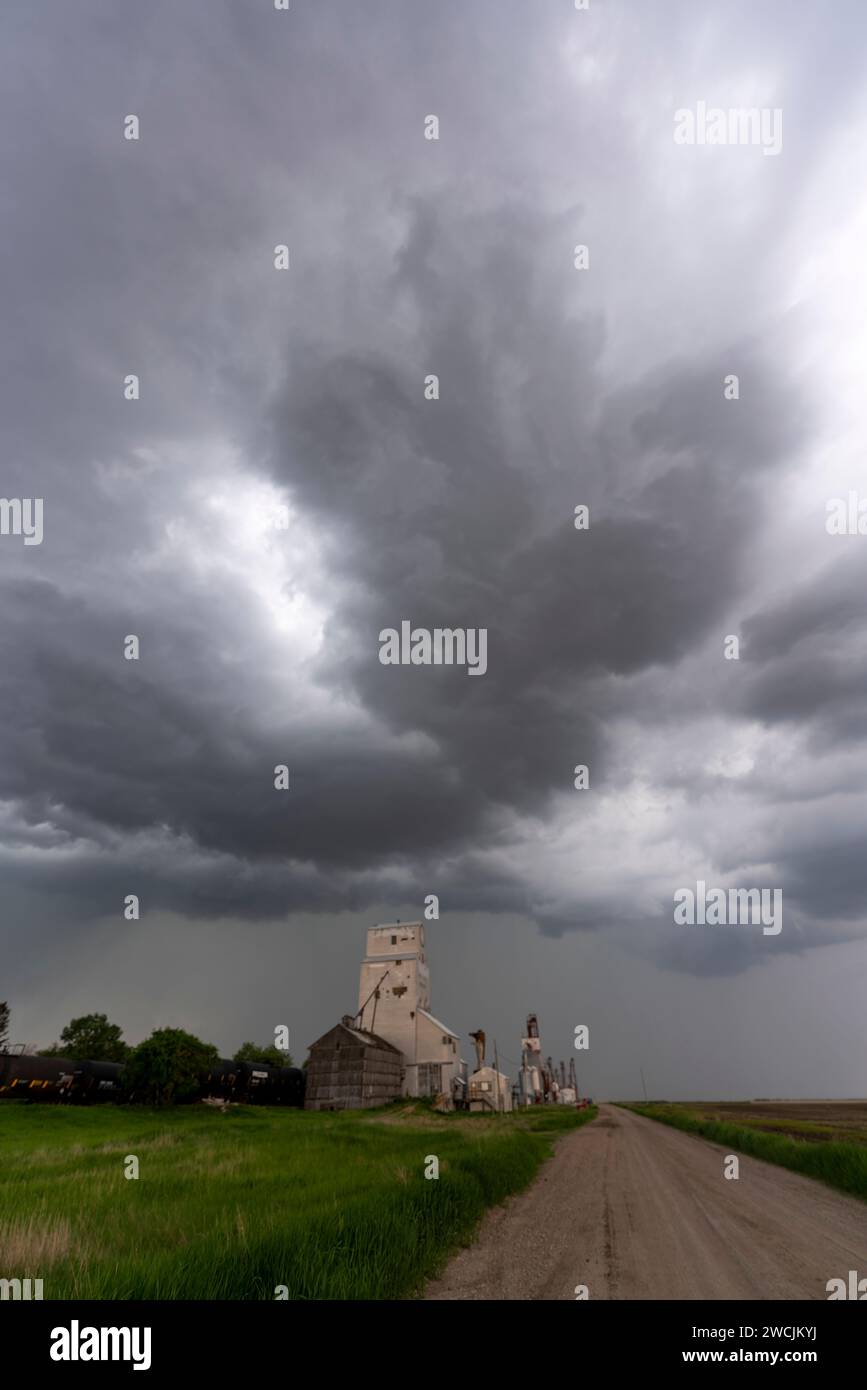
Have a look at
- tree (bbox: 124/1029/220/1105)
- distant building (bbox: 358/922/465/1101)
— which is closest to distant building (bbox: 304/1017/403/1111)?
distant building (bbox: 358/922/465/1101)

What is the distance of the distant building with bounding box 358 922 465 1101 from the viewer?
65.6 meters

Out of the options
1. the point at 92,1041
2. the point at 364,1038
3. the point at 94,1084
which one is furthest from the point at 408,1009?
the point at 92,1041

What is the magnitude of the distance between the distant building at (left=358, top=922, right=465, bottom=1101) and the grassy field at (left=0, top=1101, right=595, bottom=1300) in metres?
46.7

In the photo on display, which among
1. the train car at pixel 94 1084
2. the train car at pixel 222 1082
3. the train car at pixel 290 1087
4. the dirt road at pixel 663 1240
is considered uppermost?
the dirt road at pixel 663 1240

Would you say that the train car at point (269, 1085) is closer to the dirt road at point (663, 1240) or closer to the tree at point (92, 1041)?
the tree at point (92, 1041)

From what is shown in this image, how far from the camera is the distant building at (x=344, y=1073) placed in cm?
5472

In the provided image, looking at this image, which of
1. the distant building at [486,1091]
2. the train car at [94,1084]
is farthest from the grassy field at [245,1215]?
the distant building at [486,1091]

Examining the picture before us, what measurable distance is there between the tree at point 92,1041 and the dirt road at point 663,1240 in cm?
9753

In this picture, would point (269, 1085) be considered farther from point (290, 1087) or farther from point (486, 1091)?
point (486, 1091)

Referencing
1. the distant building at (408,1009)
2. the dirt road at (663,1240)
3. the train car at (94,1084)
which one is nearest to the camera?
the dirt road at (663,1240)

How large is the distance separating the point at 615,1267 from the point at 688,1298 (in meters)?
1.58
